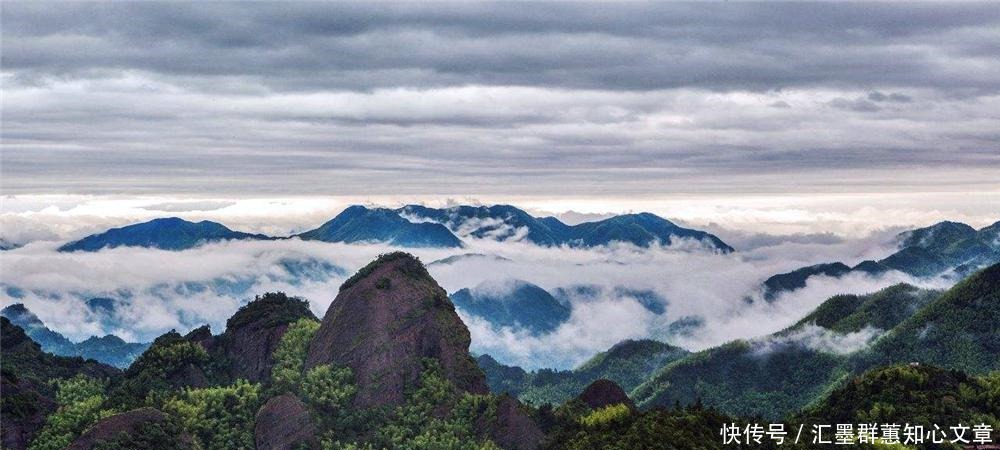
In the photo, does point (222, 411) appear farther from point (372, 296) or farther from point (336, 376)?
point (372, 296)

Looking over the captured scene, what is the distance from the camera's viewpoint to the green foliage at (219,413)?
131000 mm

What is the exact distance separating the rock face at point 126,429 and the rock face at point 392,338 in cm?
2453

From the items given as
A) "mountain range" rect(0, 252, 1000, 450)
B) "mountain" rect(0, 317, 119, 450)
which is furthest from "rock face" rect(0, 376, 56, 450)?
"mountain range" rect(0, 252, 1000, 450)

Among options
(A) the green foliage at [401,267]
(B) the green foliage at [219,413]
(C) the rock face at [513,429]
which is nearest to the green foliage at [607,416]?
(C) the rock face at [513,429]

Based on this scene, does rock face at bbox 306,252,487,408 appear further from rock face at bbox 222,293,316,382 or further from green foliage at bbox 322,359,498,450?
rock face at bbox 222,293,316,382

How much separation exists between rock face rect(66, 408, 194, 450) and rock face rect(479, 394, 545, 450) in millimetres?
34899

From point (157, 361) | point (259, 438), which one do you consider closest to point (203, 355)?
point (157, 361)

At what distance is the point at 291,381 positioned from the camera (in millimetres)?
141500

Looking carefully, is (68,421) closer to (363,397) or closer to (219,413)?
(219,413)

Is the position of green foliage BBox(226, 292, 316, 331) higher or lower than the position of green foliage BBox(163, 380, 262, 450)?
higher

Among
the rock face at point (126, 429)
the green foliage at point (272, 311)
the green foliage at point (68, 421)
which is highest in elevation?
the green foliage at point (272, 311)

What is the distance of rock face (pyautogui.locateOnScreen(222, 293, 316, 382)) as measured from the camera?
500ft

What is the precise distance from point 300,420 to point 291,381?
12.2 metres

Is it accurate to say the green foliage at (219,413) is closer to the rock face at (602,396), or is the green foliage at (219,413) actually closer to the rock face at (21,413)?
the rock face at (21,413)
